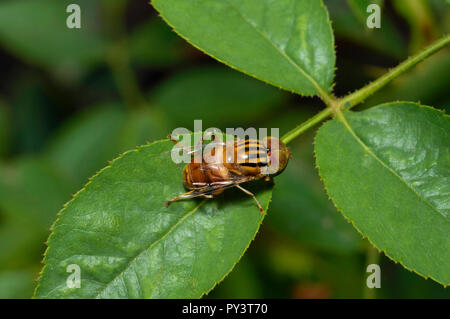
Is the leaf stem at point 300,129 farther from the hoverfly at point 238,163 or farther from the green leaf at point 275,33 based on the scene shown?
the green leaf at point 275,33

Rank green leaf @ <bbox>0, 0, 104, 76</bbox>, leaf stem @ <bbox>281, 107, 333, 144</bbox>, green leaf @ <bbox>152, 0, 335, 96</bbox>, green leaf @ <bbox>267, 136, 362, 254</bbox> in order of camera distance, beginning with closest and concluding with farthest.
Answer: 1. leaf stem @ <bbox>281, 107, 333, 144</bbox>
2. green leaf @ <bbox>152, 0, 335, 96</bbox>
3. green leaf @ <bbox>267, 136, 362, 254</bbox>
4. green leaf @ <bbox>0, 0, 104, 76</bbox>

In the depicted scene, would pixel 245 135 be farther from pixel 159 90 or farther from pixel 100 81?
pixel 100 81

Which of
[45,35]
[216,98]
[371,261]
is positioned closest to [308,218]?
[371,261]

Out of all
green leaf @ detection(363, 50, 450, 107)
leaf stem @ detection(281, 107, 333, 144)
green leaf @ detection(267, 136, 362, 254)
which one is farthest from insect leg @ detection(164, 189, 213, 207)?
green leaf @ detection(363, 50, 450, 107)

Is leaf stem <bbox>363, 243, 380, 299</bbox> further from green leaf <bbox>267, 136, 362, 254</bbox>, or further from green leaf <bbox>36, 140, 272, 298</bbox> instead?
green leaf <bbox>36, 140, 272, 298</bbox>

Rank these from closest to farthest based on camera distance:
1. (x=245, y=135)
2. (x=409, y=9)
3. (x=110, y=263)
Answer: (x=110, y=263)
(x=245, y=135)
(x=409, y=9)

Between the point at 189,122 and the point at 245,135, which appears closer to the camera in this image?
the point at 245,135

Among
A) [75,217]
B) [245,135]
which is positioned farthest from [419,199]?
[75,217]
